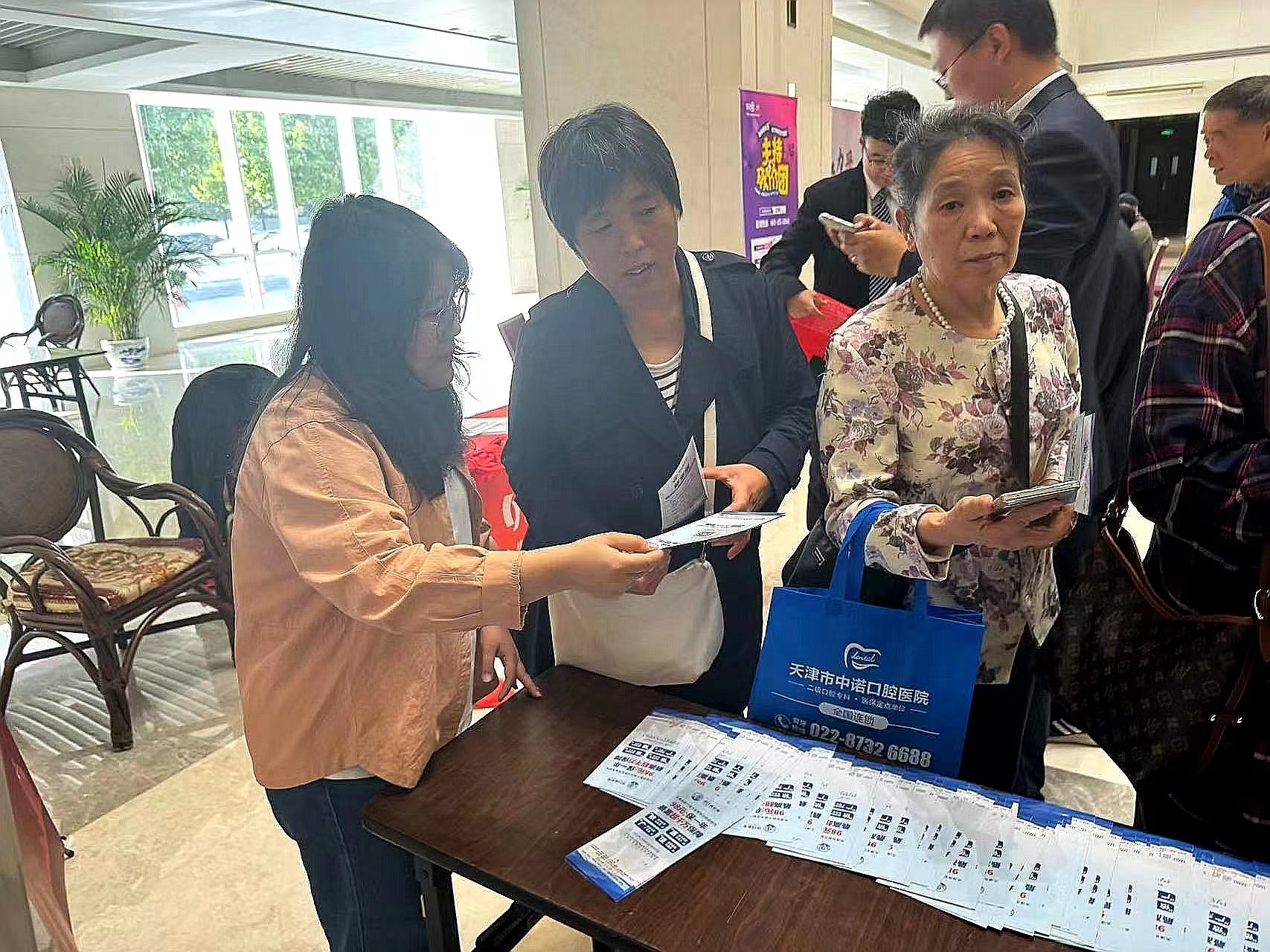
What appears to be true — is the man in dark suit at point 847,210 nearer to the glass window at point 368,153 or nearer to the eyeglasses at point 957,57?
the eyeglasses at point 957,57

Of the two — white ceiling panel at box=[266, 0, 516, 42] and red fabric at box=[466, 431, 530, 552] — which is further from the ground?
white ceiling panel at box=[266, 0, 516, 42]

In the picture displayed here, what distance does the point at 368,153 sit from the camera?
50.8 ft

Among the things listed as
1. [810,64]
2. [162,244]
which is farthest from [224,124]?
[810,64]

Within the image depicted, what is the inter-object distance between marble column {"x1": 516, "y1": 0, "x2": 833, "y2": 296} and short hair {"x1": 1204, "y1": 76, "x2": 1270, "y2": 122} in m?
1.75

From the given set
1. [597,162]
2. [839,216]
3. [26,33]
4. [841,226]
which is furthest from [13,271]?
[597,162]

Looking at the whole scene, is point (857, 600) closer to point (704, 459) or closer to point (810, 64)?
point (704, 459)

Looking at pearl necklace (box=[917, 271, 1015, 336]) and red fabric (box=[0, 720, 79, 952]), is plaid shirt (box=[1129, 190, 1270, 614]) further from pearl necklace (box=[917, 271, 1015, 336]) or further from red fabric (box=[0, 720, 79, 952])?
red fabric (box=[0, 720, 79, 952])

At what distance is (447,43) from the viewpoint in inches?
384

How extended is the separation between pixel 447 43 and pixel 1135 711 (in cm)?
1026

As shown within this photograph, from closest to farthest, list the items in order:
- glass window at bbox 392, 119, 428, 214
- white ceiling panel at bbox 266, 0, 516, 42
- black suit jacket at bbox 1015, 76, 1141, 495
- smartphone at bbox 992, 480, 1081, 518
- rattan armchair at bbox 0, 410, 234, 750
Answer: smartphone at bbox 992, 480, 1081, 518, black suit jacket at bbox 1015, 76, 1141, 495, rattan armchair at bbox 0, 410, 234, 750, white ceiling panel at bbox 266, 0, 516, 42, glass window at bbox 392, 119, 428, 214

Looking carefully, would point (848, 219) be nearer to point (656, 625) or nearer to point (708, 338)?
point (708, 338)

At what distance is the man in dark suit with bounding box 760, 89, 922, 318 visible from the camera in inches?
94.7

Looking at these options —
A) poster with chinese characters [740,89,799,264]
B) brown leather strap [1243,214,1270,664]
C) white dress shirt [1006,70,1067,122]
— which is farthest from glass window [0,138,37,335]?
brown leather strap [1243,214,1270,664]

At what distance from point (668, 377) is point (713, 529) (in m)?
0.38
